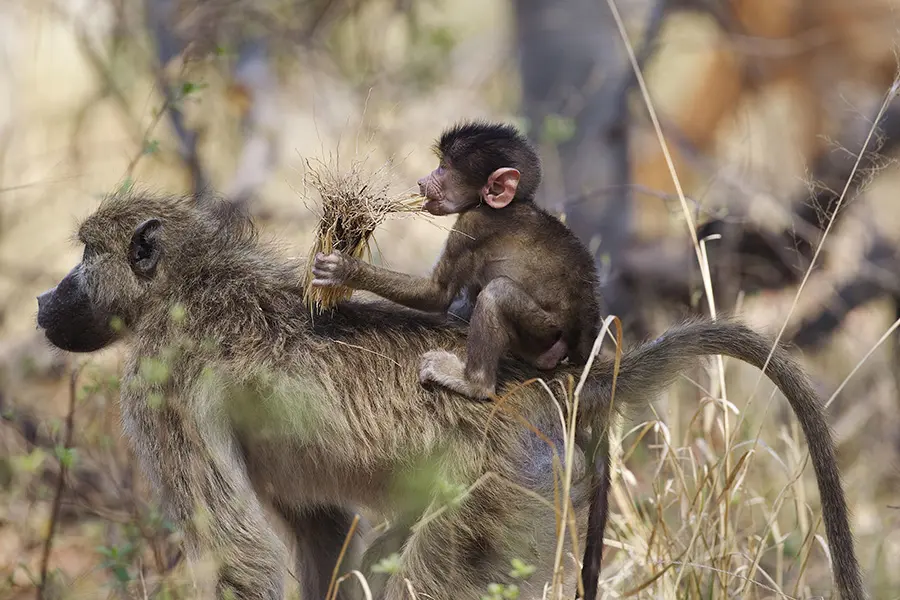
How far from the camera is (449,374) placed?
3141mm

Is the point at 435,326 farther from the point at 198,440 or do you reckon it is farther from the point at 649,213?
the point at 649,213

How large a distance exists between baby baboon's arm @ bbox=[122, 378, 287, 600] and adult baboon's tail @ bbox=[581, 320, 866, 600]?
897 millimetres

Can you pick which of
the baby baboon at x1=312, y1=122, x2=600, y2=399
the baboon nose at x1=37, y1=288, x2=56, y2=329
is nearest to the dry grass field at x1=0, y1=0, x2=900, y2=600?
the baby baboon at x1=312, y1=122, x2=600, y2=399

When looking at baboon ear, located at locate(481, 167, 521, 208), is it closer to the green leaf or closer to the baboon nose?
the green leaf

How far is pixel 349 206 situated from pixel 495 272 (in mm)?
425

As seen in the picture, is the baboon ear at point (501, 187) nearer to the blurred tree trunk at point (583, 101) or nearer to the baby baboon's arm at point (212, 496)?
the baby baboon's arm at point (212, 496)

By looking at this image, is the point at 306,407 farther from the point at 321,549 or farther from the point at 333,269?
the point at 321,549

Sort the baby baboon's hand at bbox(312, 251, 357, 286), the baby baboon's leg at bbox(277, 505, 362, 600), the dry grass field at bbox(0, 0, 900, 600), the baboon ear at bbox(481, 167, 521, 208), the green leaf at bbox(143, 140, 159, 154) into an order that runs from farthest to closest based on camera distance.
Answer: the baby baboon's leg at bbox(277, 505, 362, 600) → the green leaf at bbox(143, 140, 159, 154) → the dry grass field at bbox(0, 0, 900, 600) → the baboon ear at bbox(481, 167, 521, 208) → the baby baboon's hand at bbox(312, 251, 357, 286)

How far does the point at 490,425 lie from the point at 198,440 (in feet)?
2.63

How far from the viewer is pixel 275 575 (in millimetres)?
3162

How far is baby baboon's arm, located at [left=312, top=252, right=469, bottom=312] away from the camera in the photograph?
10.1 feet

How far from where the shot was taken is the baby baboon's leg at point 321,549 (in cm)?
389

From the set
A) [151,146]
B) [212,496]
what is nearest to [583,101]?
[151,146]

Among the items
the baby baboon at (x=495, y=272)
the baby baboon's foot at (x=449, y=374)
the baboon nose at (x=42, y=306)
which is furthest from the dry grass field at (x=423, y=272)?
the baby baboon's foot at (x=449, y=374)
